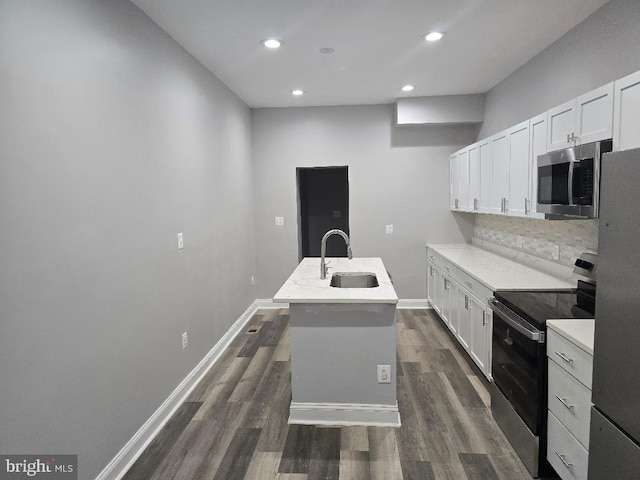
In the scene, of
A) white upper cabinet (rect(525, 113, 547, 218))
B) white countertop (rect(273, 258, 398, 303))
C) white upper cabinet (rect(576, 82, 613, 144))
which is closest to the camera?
white upper cabinet (rect(576, 82, 613, 144))

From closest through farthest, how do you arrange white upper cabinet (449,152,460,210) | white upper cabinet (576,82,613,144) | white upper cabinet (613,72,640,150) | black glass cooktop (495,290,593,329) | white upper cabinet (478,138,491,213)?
white upper cabinet (613,72,640,150)
white upper cabinet (576,82,613,144)
black glass cooktop (495,290,593,329)
white upper cabinet (478,138,491,213)
white upper cabinet (449,152,460,210)

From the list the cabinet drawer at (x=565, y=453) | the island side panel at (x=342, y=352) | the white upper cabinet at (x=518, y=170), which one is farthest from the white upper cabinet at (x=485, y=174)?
the cabinet drawer at (x=565, y=453)

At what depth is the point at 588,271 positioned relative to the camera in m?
2.53

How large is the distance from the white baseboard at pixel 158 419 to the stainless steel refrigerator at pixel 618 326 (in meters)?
2.31

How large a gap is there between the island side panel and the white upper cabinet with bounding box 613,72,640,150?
1549mm

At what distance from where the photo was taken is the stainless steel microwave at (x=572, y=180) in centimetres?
212

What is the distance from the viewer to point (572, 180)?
2.28 m

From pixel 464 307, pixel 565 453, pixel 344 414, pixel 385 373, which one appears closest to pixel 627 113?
pixel 565 453

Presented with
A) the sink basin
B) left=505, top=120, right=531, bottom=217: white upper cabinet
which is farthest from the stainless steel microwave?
the sink basin

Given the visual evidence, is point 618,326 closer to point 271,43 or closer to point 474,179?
point 271,43

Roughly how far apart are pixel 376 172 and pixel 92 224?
12.9 feet

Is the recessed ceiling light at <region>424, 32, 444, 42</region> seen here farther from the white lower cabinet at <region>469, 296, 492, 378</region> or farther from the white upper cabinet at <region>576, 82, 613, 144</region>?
the white lower cabinet at <region>469, 296, 492, 378</region>

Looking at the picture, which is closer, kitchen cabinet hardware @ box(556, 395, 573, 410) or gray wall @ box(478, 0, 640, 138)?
kitchen cabinet hardware @ box(556, 395, 573, 410)

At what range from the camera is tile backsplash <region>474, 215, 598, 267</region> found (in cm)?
291
